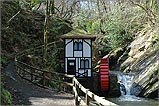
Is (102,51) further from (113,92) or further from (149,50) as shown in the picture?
(113,92)

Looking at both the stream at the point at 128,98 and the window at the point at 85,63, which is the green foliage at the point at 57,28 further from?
the window at the point at 85,63

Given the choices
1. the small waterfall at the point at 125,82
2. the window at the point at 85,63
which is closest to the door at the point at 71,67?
the window at the point at 85,63

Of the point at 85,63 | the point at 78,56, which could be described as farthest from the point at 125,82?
the point at 78,56

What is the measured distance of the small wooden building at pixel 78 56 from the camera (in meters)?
16.7

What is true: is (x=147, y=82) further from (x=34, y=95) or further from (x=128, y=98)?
(x=34, y=95)

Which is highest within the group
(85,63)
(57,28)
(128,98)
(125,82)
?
(57,28)

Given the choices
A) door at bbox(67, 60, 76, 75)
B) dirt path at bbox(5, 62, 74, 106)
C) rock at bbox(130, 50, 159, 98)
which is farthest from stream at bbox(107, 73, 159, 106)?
dirt path at bbox(5, 62, 74, 106)

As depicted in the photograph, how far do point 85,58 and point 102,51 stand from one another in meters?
12.8

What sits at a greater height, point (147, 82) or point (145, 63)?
point (145, 63)

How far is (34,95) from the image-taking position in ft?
38.4

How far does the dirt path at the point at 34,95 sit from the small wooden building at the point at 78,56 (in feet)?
10.1

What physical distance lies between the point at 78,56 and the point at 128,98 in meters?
3.52

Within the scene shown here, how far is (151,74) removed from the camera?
17672 mm

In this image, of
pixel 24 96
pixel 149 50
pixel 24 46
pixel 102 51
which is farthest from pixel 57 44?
pixel 24 96
